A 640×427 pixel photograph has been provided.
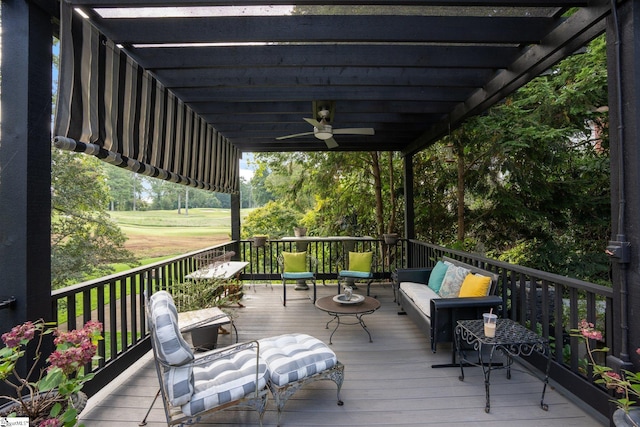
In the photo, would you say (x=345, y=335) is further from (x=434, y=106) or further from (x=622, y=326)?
(x=434, y=106)

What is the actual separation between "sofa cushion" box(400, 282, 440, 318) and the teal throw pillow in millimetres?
67

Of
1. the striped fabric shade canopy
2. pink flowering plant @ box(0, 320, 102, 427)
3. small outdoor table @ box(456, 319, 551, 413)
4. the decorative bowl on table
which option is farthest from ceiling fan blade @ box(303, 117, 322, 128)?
pink flowering plant @ box(0, 320, 102, 427)

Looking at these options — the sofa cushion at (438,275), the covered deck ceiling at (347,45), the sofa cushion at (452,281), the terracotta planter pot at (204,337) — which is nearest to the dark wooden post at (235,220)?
the covered deck ceiling at (347,45)

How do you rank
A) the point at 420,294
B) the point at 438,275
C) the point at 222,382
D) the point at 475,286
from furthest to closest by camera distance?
the point at 438,275 → the point at 420,294 → the point at 475,286 → the point at 222,382

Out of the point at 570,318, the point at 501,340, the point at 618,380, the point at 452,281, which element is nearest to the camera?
the point at 618,380

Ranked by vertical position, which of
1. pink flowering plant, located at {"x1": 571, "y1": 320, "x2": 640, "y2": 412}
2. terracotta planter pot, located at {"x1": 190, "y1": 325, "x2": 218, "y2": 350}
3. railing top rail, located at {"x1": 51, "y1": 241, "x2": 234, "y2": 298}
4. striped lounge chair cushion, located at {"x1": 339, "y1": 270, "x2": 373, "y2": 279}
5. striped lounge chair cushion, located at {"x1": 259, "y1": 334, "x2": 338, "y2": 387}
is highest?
railing top rail, located at {"x1": 51, "y1": 241, "x2": 234, "y2": 298}

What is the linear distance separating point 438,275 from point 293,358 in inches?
99.0

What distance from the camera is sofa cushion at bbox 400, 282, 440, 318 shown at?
350cm

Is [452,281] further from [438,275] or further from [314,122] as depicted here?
[314,122]

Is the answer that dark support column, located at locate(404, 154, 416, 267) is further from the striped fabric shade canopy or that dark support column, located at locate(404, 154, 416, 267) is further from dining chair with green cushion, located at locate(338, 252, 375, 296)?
the striped fabric shade canopy

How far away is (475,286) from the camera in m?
3.18

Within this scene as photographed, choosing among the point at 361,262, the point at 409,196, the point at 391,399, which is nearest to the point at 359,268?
the point at 361,262

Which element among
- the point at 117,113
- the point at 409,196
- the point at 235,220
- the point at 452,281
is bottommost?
the point at 452,281

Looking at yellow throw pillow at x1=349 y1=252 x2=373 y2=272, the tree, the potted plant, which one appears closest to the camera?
A: the potted plant
